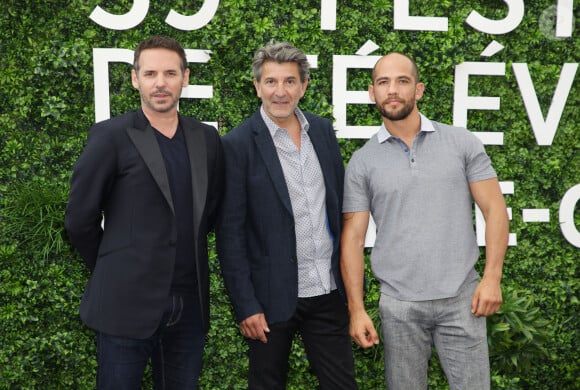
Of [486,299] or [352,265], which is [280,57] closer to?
[352,265]

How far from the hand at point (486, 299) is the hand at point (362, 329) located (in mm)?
501

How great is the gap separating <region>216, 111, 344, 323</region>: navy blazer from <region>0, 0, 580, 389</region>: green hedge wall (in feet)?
5.69

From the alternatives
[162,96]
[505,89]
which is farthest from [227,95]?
[505,89]

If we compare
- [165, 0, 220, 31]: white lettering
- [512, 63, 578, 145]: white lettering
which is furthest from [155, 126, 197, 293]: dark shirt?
[512, 63, 578, 145]: white lettering

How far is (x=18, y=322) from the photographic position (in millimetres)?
4262

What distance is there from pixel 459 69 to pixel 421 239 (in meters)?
2.38

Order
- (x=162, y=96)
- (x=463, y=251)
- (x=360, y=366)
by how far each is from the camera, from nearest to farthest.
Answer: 1. (x=162, y=96)
2. (x=463, y=251)
3. (x=360, y=366)

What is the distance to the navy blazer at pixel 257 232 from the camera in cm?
270

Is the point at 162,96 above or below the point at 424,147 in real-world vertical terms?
above

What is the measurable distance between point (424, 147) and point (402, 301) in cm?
77

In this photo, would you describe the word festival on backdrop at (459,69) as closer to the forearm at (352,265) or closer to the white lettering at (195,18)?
the white lettering at (195,18)

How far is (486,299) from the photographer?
9.09ft

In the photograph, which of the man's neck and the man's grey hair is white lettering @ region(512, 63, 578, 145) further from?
the man's grey hair

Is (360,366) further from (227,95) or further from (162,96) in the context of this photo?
(162,96)
